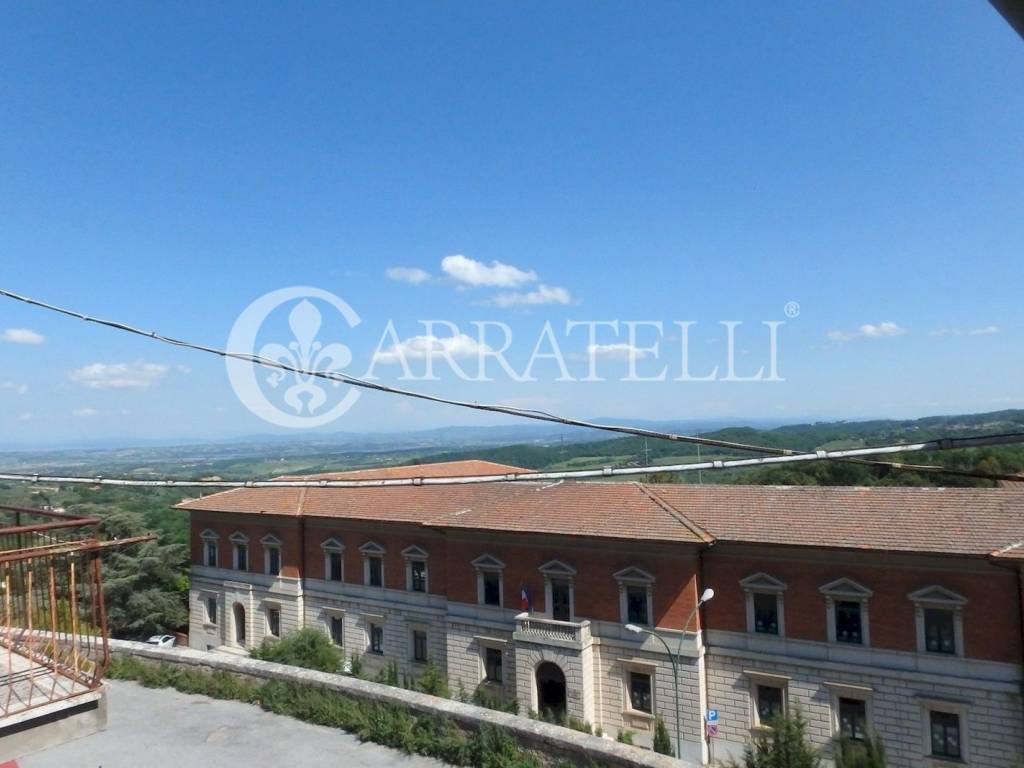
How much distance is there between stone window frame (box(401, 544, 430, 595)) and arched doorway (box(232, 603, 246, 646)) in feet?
28.3

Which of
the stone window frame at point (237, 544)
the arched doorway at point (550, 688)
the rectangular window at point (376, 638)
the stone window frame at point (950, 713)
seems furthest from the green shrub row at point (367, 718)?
the stone window frame at point (237, 544)

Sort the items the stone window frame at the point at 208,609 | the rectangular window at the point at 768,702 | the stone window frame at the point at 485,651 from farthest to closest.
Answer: the stone window frame at the point at 208,609 < the stone window frame at the point at 485,651 < the rectangular window at the point at 768,702

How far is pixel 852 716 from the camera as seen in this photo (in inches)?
659

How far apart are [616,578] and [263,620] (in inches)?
607

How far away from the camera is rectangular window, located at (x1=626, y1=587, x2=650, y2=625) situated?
62.5 feet

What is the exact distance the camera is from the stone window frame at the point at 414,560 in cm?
2372

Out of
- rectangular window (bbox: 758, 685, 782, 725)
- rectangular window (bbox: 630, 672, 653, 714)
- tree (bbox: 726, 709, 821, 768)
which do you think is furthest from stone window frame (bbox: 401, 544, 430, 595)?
tree (bbox: 726, 709, 821, 768)

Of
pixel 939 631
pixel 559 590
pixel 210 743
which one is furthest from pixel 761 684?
pixel 210 743

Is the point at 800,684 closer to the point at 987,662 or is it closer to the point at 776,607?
the point at 776,607

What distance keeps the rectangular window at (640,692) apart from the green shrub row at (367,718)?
12861 mm

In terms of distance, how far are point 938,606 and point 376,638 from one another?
17.3 meters

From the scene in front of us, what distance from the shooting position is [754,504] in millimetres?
19391

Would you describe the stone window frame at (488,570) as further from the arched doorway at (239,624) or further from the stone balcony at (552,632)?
the arched doorway at (239,624)

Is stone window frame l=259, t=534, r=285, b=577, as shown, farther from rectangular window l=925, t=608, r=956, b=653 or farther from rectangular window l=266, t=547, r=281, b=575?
rectangular window l=925, t=608, r=956, b=653
